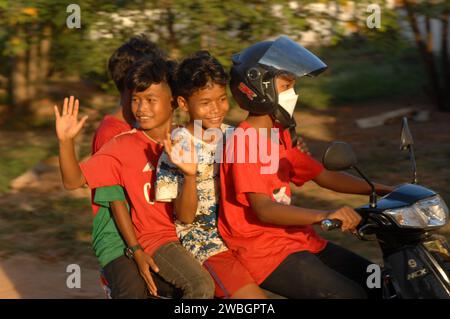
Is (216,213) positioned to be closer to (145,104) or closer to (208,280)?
(208,280)

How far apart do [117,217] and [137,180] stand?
0.20 metres

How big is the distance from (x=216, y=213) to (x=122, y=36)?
4.26 m

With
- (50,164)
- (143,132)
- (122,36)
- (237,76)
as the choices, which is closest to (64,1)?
(122,36)

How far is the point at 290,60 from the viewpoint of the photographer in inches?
150

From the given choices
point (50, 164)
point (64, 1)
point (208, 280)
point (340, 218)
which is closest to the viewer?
point (340, 218)

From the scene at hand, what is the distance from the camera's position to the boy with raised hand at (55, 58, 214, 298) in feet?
13.1

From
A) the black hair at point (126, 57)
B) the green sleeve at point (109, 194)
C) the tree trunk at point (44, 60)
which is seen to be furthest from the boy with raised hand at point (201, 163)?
the tree trunk at point (44, 60)

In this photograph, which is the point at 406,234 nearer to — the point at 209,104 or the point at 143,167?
the point at 209,104

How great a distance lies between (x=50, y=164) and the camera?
954cm

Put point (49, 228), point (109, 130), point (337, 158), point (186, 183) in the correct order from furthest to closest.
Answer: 1. point (49, 228)
2. point (109, 130)
3. point (186, 183)
4. point (337, 158)

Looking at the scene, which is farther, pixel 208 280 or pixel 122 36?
pixel 122 36

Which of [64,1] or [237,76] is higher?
[237,76]

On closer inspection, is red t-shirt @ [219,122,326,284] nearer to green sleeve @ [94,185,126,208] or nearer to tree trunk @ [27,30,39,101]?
green sleeve @ [94,185,126,208]

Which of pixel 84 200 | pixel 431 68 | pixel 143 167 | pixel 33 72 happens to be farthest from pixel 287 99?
pixel 33 72
